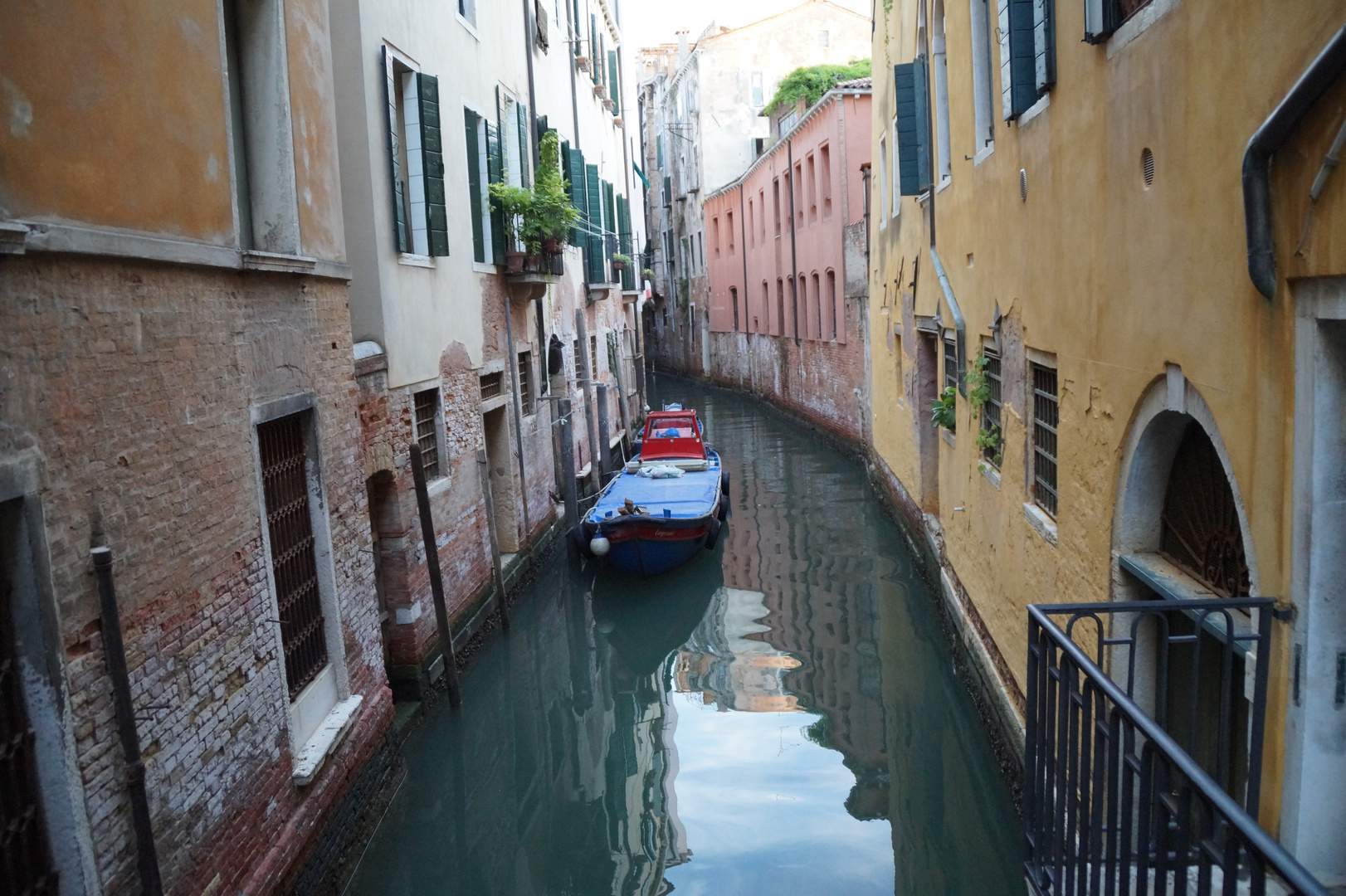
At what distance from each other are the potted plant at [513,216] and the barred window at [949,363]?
430cm

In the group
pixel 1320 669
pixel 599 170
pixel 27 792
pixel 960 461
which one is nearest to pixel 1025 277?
pixel 960 461

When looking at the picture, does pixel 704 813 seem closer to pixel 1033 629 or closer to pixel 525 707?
pixel 525 707

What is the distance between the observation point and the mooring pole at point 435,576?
310 inches

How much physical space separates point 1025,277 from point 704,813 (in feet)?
12.1

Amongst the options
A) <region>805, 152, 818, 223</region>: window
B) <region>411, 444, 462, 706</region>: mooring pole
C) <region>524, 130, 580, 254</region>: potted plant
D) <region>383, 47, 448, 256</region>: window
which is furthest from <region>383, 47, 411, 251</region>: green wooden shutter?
<region>805, 152, 818, 223</region>: window

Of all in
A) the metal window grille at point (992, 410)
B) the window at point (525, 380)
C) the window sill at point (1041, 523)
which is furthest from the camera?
the window at point (525, 380)

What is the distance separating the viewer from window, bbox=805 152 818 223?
21328 mm

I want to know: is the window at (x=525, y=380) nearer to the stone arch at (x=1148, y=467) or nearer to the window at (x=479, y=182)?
the window at (x=479, y=182)

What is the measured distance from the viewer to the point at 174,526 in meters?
4.34

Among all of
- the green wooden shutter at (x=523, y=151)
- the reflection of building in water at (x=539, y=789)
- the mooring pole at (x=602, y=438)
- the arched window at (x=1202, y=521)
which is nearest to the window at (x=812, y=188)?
the mooring pole at (x=602, y=438)

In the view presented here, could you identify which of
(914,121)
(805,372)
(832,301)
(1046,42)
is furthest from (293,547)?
(805,372)

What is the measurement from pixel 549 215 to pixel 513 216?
39 centimetres

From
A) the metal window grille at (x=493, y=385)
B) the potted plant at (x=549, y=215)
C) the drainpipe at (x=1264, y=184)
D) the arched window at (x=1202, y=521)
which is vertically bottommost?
the arched window at (x=1202, y=521)

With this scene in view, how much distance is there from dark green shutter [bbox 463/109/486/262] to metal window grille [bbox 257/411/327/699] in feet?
16.2
